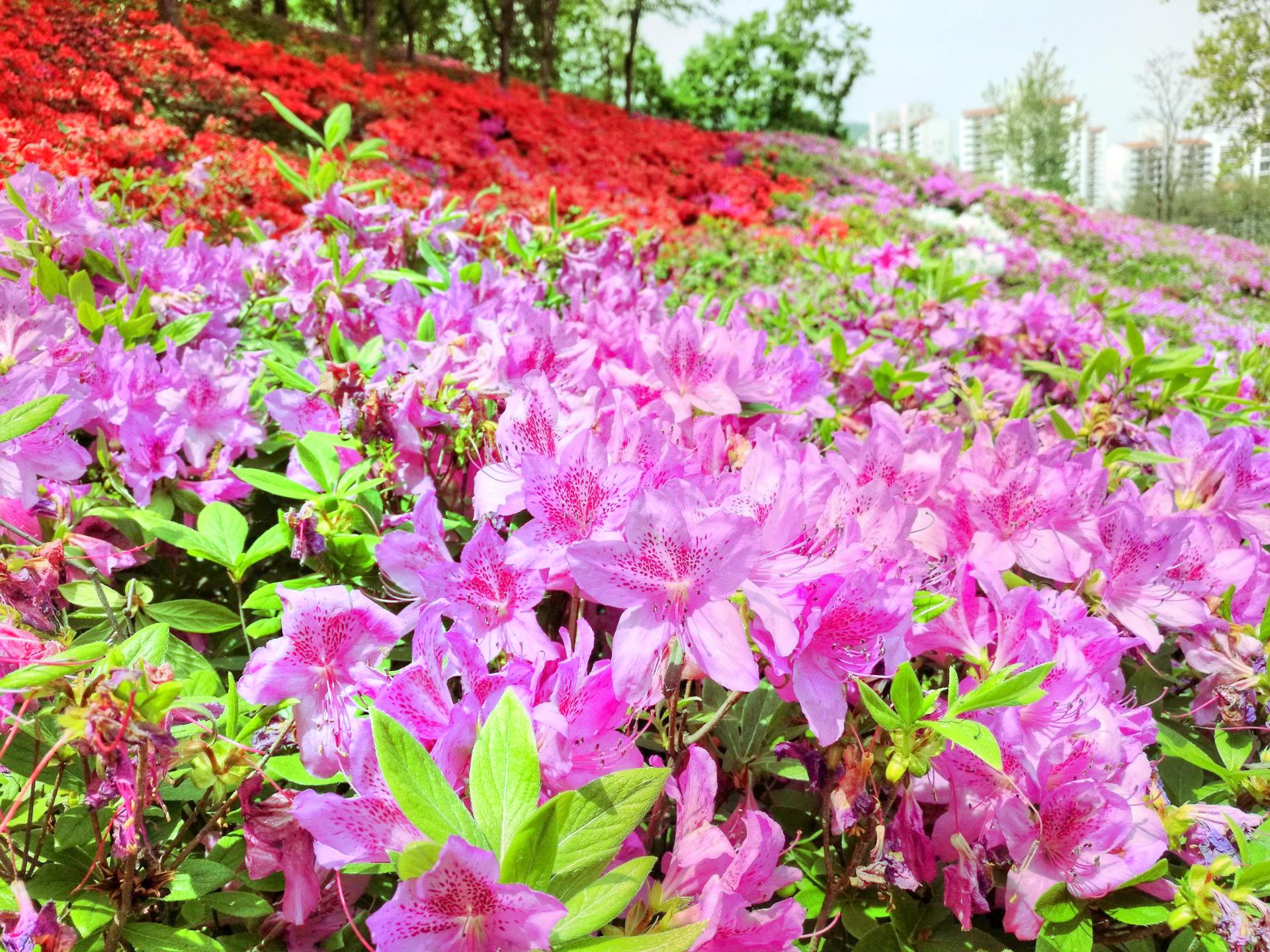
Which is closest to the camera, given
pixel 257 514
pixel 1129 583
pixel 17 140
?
pixel 1129 583

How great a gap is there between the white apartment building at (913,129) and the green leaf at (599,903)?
84.2 metres

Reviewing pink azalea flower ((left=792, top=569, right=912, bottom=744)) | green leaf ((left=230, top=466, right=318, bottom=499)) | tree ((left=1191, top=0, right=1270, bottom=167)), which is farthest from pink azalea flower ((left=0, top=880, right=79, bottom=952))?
tree ((left=1191, top=0, right=1270, bottom=167))

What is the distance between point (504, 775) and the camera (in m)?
0.54

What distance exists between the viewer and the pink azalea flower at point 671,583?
24.1 inches

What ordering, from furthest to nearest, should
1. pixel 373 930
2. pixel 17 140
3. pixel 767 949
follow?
1. pixel 17 140
2. pixel 767 949
3. pixel 373 930

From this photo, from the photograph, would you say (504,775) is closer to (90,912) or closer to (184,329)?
(90,912)

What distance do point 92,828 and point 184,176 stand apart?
2.24 meters

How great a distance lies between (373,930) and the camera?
1.54 feet

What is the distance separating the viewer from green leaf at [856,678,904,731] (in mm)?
657

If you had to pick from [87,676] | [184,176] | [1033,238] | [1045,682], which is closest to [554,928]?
[87,676]

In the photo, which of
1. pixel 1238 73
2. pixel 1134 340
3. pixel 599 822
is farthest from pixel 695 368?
pixel 1238 73

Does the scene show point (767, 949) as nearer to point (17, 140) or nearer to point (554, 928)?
point (554, 928)

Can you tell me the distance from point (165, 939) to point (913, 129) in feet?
302

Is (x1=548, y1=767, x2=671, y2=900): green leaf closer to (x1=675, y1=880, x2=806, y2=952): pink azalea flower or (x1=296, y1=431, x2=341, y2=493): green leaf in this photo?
(x1=675, y1=880, x2=806, y2=952): pink azalea flower
